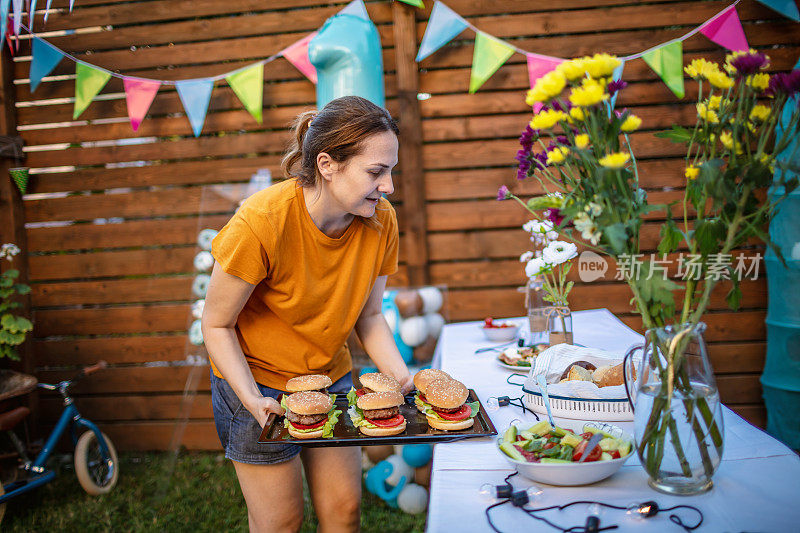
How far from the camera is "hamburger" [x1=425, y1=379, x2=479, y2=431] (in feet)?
4.55

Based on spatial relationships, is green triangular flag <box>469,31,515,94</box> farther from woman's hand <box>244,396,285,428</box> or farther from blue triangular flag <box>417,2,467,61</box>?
woman's hand <box>244,396,285,428</box>

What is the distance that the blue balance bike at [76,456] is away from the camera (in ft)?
9.56

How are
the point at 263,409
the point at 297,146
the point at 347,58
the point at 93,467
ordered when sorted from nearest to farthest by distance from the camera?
the point at 263,409 < the point at 297,146 < the point at 347,58 < the point at 93,467

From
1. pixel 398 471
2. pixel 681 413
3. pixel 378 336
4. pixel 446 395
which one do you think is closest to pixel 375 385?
pixel 446 395

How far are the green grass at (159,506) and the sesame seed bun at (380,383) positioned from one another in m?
1.41

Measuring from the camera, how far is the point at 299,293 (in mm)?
1680

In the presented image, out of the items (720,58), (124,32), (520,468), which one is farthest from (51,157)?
(720,58)

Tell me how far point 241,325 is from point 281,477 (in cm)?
46

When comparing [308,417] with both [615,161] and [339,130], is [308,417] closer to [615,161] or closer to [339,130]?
[339,130]

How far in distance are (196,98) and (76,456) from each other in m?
2.18

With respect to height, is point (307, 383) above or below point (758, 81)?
below

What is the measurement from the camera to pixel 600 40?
337cm

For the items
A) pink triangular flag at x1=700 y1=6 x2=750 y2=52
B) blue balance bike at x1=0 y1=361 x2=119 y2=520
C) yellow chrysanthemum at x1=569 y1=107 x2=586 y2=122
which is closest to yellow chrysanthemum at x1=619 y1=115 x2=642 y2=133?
yellow chrysanthemum at x1=569 y1=107 x2=586 y2=122

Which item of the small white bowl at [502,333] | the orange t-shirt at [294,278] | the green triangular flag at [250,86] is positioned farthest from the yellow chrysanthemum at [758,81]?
the green triangular flag at [250,86]
